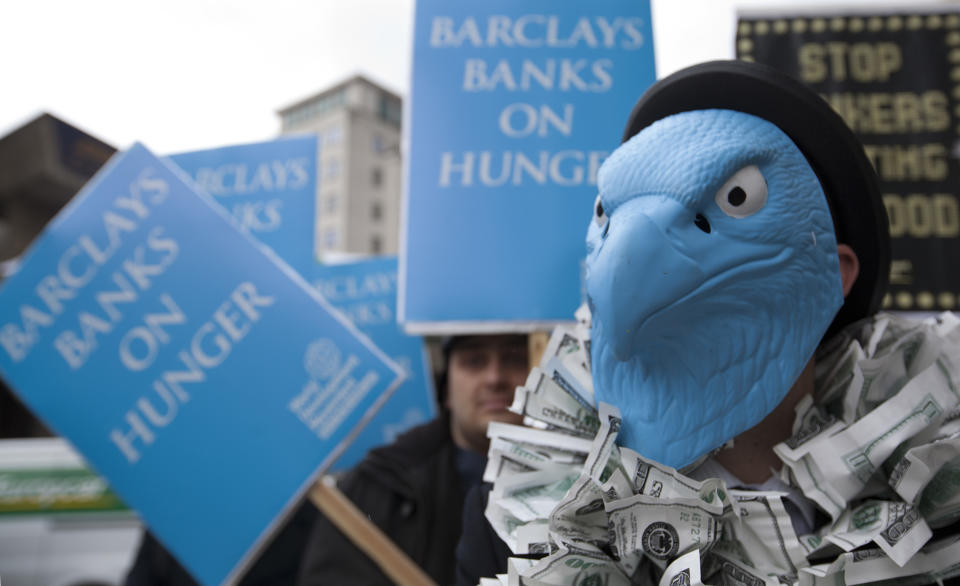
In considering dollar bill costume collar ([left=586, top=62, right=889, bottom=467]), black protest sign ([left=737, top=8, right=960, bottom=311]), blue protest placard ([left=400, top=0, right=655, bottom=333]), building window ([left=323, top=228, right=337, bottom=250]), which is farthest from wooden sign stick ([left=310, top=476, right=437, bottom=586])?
building window ([left=323, top=228, right=337, bottom=250])

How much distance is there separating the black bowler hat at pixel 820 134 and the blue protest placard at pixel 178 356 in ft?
3.51

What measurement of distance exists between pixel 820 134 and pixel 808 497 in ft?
1.69

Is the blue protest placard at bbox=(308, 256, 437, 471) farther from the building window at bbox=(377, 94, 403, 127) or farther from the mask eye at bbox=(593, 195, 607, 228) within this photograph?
the mask eye at bbox=(593, 195, 607, 228)

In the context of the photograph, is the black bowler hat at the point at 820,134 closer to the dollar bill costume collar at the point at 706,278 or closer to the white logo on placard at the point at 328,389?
the dollar bill costume collar at the point at 706,278

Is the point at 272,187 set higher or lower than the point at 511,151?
lower

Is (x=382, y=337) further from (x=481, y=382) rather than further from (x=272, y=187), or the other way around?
(x=481, y=382)

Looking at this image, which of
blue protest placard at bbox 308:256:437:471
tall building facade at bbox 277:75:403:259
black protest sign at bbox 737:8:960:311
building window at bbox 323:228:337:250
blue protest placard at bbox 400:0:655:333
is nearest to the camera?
blue protest placard at bbox 400:0:655:333

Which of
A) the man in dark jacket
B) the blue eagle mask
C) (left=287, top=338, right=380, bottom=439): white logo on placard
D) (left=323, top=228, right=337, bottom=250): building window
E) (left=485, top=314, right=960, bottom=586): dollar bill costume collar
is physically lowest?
(left=323, top=228, right=337, bottom=250): building window

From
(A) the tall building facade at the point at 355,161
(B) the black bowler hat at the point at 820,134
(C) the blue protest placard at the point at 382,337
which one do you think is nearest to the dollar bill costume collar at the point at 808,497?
(B) the black bowler hat at the point at 820,134

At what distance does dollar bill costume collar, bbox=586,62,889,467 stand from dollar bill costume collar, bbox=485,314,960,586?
80 millimetres

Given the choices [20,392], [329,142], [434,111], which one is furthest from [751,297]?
[329,142]

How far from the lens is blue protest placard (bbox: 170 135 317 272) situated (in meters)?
2.21

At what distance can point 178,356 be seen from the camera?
5.94 ft

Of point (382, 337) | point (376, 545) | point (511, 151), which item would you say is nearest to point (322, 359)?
point (376, 545)
